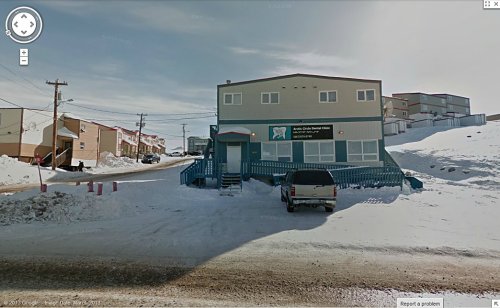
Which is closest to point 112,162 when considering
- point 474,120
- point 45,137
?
point 45,137

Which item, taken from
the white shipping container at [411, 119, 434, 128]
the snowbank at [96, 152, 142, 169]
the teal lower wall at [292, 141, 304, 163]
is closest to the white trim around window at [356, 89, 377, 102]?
the teal lower wall at [292, 141, 304, 163]

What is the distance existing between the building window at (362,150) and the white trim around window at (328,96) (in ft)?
11.6

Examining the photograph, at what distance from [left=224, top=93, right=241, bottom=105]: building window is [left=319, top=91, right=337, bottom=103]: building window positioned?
643 cm

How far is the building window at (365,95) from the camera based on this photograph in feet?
67.1

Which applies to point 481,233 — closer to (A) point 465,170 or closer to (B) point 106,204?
(B) point 106,204

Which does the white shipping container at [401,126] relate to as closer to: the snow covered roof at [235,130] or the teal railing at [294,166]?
the teal railing at [294,166]

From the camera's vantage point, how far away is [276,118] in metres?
20.9

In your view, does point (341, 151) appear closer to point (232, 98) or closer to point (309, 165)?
point (309, 165)

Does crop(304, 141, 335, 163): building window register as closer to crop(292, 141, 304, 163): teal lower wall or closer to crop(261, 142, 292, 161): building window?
crop(292, 141, 304, 163): teal lower wall

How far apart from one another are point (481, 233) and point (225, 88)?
58.2ft

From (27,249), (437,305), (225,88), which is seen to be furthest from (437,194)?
(27,249)

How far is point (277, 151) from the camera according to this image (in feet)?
67.6

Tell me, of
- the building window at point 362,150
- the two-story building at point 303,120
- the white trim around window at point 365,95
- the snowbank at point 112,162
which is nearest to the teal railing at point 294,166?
the two-story building at point 303,120

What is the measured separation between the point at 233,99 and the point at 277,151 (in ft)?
17.7
